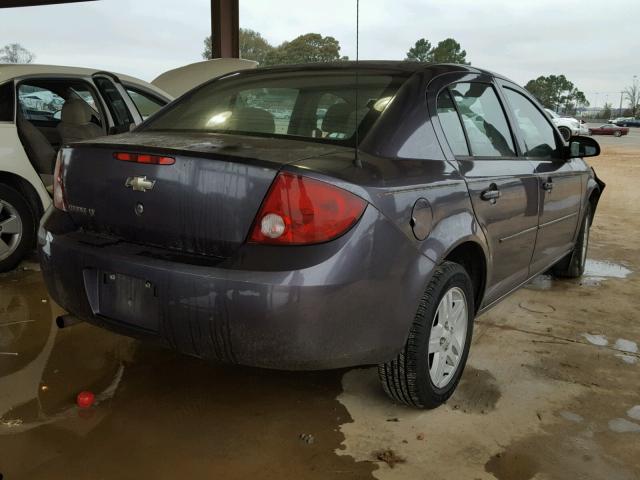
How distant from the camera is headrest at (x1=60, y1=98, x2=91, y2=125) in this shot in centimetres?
524

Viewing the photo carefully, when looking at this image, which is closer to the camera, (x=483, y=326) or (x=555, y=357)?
(x=555, y=357)

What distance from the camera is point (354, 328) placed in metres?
2.03

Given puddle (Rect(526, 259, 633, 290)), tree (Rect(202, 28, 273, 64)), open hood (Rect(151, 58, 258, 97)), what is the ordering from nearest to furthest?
puddle (Rect(526, 259, 633, 290)), open hood (Rect(151, 58, 258, 97)), tree (Rect(202, 28, 273, 64))

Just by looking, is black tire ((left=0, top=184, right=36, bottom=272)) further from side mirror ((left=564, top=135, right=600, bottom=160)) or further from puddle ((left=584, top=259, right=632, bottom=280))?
puddle ((left=584, top=259, right=632, bottom=280))

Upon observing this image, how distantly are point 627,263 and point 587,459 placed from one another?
379 centimetres

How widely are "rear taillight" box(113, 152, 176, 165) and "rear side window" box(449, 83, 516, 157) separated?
1401 mm

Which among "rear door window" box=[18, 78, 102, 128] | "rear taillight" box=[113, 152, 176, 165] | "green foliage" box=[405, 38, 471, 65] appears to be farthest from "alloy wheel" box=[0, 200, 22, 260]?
"green foliage" box=[405, 38, 471, 65]

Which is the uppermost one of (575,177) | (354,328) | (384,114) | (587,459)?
(384,114)

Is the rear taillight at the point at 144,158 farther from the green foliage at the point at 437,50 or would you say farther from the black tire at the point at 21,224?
A: the green foliage at the point at 437,50

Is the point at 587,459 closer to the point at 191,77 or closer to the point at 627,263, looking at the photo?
the point at 627,263

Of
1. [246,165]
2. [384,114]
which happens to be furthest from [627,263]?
[246,165]

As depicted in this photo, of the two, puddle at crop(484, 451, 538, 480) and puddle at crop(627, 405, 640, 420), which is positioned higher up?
puddle at crop(627, 405, 640, 420)

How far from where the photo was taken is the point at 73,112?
206 inches

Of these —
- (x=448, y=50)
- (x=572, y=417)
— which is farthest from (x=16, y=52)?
(x=448, y=50)
